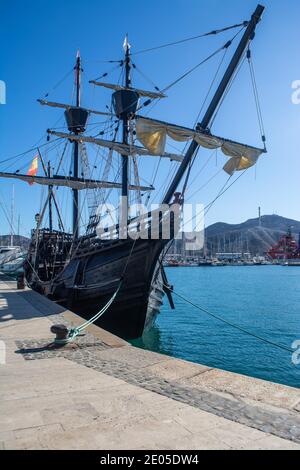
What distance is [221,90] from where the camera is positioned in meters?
14.4

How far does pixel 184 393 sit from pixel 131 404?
3.02 ft

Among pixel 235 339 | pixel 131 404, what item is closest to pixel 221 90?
pixel 235 339

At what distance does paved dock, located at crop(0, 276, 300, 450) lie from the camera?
387 centimetres

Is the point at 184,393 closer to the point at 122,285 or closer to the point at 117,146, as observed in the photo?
the point at 122,285

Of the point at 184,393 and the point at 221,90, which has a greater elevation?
the point at 221,90

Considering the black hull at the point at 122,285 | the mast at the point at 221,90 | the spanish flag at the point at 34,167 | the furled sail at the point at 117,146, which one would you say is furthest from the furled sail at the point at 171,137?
the spanish flag at the point at 34,167

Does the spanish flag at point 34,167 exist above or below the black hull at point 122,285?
above

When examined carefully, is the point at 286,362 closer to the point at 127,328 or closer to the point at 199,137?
the point at 127,328

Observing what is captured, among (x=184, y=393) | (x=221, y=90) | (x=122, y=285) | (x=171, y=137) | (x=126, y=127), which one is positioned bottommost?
(x=184, y=393)

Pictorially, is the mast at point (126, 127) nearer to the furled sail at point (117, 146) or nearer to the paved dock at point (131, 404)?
the furled sail at point (117, 146)

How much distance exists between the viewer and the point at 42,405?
4895mm

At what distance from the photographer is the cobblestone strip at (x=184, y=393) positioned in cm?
434

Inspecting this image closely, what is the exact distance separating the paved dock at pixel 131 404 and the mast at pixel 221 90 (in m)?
8.27

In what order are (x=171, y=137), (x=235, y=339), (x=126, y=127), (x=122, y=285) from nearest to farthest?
1. (x=171, y=137)
2. (x=122, y=285)
3. (x=235, y=339)
4. (x=126, y=127)
